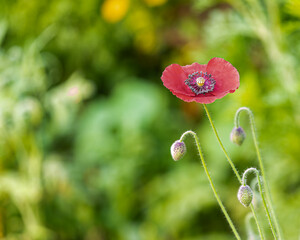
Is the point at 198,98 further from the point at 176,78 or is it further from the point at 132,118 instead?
the point at 132,118

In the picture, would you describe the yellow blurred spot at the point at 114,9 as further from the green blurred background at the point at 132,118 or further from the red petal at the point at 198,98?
the red petal at the point at 198,98

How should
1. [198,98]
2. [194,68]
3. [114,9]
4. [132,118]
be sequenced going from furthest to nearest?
[114,9] → [132,118] → [194,68] → [198,98]

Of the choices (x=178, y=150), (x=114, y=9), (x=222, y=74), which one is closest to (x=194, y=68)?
(x=222, y=74)

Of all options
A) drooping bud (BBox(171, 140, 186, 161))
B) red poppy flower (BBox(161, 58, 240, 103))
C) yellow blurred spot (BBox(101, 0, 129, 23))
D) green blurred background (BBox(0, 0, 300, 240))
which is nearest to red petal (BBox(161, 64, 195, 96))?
red poppy flower (BBox(161, 58, 240, 103))

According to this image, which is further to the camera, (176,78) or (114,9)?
(114,9)

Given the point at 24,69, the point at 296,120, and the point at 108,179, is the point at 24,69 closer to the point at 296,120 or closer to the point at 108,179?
the point at 108,179

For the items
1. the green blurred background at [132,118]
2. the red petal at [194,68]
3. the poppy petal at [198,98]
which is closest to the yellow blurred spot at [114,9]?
the green blurred background at [132,118]

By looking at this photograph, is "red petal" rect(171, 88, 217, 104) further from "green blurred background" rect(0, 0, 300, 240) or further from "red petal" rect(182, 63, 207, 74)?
"green blurred background" rect(0, 0, 300, 240)

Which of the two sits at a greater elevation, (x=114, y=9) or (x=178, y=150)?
A: (x=114, y=9)
